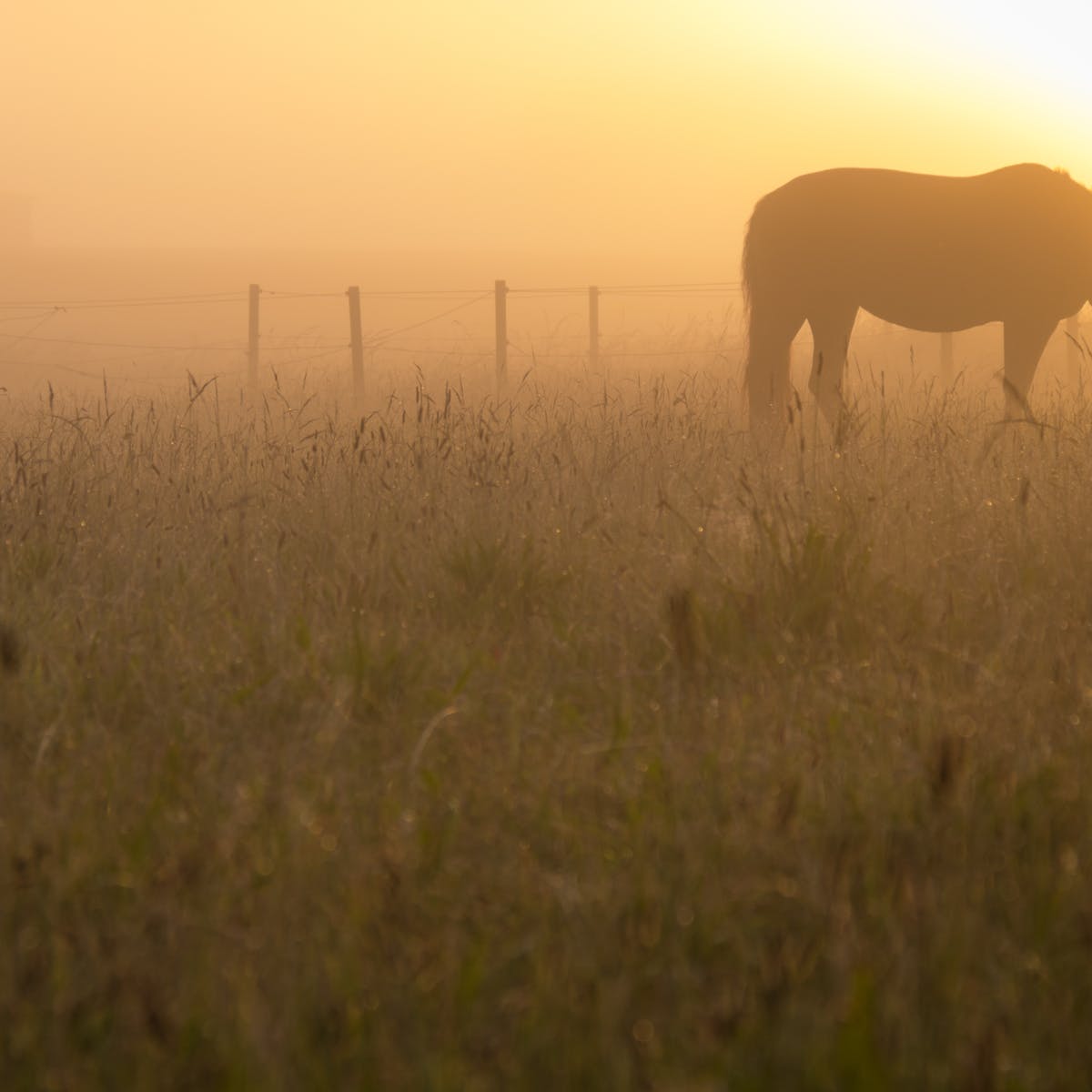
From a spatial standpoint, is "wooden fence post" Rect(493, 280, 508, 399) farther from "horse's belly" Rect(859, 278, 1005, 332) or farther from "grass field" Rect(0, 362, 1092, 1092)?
"grass field" Rect(0, 362, 1092, 1092)

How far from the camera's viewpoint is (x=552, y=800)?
2.21m

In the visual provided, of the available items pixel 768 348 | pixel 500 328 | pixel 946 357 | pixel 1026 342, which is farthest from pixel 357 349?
pixel 1026 342

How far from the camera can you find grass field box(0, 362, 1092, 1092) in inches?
61.8

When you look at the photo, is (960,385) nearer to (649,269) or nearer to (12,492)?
(12,492)

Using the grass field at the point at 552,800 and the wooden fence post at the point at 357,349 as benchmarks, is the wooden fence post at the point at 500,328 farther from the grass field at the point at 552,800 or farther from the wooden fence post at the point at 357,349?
the grass field at the point at 552,800

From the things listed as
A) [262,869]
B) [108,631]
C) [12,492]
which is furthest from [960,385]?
[262,869]

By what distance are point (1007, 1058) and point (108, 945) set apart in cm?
124

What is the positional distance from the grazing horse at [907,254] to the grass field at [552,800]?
4.08m

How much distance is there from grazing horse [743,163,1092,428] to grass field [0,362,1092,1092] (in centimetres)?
408

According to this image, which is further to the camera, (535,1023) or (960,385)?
(960,385)

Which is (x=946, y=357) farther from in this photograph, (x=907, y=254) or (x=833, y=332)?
(x=833, y=332)

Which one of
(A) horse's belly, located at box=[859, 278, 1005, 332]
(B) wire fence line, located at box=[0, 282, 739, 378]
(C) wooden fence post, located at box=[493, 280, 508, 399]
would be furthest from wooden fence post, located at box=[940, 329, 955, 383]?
(A) horse's belly, located at box=[859, 278, 1005, 332]

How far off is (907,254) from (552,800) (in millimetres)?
6694

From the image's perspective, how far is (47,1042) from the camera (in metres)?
1.58
